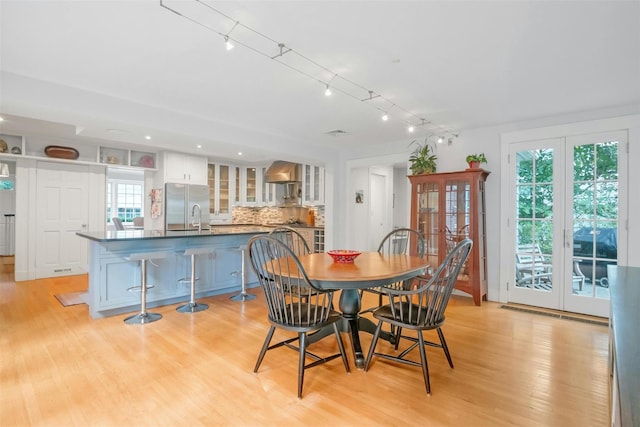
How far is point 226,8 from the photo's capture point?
2.06 meters

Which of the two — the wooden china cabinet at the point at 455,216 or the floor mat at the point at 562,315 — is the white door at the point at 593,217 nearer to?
the floor mat at the point at 562,315

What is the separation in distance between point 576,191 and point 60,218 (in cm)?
774

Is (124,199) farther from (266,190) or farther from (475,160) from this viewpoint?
(475,160)

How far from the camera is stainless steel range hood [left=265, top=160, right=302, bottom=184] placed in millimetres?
7312

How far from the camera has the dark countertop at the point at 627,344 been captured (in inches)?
24.9

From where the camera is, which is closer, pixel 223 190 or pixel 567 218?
pixel 567 218

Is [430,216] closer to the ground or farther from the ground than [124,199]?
closer to the ground

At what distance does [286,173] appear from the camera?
24.1 ft

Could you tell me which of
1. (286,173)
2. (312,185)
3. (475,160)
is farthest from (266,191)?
(475,160)

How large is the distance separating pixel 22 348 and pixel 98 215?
157 inches

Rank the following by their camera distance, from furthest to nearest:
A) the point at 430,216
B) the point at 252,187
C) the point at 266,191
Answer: the point at 252,187, the point at 266,191, the point at 430,216

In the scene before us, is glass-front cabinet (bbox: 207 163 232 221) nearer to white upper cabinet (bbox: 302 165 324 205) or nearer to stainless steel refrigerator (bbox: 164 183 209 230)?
stainless steel refrigerator (bbox: 164 183 209 230)

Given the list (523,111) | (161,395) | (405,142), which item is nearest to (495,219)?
(523,111)

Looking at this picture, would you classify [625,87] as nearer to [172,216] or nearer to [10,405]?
[10,405]
